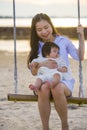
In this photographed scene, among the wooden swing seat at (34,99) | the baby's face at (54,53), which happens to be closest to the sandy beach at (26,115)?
the wooden swing seat at (34,99)

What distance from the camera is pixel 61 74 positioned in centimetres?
368

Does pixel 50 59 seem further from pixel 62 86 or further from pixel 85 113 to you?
pixel 85 113

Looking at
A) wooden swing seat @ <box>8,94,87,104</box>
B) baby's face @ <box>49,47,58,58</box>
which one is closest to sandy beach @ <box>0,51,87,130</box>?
wooden swing seat @ <box>8,94,87,104</box>

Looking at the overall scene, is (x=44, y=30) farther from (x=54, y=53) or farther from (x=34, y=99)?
(x=34, y=99)

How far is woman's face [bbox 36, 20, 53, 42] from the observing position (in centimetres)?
387

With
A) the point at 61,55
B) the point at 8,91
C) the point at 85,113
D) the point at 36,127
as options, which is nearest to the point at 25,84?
the point at 8,91

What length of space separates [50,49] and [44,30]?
0.61ft

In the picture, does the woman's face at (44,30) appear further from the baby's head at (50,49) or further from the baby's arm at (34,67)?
the baby's arm at (34,67)

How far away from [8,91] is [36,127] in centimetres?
206

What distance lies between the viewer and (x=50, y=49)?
12.4 feet

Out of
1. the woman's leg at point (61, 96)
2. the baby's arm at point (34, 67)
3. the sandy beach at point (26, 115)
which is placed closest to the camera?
the woman's leg at point (61, 96)

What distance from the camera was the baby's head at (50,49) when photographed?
3.77m

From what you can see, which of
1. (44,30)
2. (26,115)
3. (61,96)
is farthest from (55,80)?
(26,115)

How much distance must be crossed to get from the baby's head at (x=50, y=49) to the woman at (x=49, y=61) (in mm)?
52
